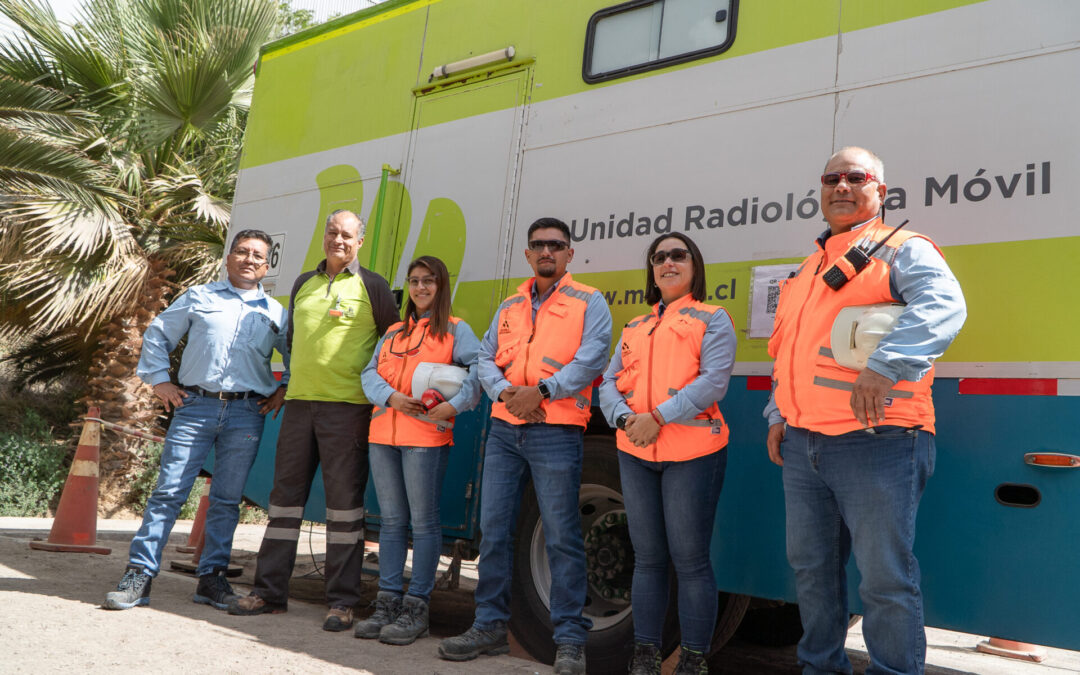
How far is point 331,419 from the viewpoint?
4.38 meters

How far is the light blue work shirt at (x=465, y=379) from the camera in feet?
13.4

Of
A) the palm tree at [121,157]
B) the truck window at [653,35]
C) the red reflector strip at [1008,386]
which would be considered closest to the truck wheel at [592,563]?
Answer: the red reflector strip at [1008,386]

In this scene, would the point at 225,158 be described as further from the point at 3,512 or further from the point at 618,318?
the point at 618,318

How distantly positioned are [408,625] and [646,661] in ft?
3.96

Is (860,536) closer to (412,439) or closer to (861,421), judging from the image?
(861,421)

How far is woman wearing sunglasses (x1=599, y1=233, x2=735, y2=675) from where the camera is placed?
3.30m

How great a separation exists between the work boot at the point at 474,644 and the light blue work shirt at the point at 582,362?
3.42 feet

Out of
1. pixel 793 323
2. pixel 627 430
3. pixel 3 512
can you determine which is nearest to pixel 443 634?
pixel 627 430

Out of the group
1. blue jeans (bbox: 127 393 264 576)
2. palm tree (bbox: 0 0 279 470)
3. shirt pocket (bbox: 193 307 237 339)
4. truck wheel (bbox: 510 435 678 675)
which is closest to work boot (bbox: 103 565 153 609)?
blue jeans (bbox: 127 393 264 576)

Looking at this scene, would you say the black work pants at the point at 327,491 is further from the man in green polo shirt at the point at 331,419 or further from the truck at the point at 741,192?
the truck at the point at 741,192

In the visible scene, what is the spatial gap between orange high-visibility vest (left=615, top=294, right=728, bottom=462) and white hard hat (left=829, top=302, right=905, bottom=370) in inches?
27.7

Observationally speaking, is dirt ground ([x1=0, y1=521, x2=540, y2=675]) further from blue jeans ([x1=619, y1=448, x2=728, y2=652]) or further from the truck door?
the truck door

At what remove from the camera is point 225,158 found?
965cm

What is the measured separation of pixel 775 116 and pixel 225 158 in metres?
7.65
